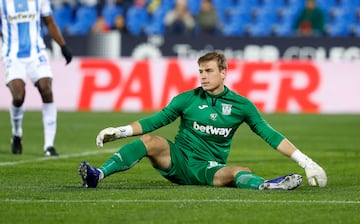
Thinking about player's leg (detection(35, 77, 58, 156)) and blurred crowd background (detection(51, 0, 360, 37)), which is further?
blurred crowd background (detection(51, 0, 360, 37))

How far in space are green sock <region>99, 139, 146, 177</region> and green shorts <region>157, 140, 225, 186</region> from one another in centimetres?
36

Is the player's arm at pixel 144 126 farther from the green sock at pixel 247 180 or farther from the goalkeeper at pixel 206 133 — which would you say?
the green sock at pixel 247 180

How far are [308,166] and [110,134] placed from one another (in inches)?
67.4

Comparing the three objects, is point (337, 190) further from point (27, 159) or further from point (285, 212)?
point (27, 159)

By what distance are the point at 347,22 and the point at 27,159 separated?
14.6 meters

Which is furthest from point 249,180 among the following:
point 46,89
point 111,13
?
point 111,13

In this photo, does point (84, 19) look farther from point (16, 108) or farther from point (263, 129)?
point (263, 129)

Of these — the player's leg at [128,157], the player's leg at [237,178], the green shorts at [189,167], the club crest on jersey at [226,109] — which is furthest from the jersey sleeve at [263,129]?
the player's leg at [128,157]

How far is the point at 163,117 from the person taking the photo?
9.70m

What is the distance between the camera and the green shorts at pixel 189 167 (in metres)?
9.84

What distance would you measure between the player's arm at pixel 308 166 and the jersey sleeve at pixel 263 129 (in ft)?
0.19

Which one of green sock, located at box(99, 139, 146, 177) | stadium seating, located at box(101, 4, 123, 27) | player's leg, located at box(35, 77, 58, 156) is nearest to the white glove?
green sock, located at box(99, 139, 146, 177)

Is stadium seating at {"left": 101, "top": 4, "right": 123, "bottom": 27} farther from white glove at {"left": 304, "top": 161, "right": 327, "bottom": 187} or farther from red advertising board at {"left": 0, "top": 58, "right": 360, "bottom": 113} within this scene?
white glove at {"left": 304, "top": 161, "right": 327, "bottom": 187}

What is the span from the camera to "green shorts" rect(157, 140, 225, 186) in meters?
9.84
